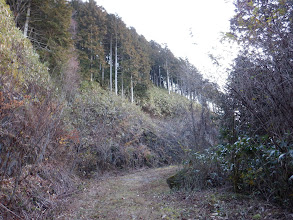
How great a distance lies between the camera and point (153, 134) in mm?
14094

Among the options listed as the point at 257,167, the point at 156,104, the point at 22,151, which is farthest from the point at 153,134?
the point at 257,167

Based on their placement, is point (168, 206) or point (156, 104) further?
point (156, 104)

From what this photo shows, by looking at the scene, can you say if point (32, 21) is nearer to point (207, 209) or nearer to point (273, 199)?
point (207, 209)

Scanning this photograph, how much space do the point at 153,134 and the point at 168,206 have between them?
9.80m

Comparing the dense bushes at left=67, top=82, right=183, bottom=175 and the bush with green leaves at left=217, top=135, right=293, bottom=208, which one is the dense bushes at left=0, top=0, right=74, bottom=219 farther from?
the bush with green leaves at left=217, top=135, right=293, bottom=208

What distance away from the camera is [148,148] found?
1283 cm

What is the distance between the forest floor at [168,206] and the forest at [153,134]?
178 mm

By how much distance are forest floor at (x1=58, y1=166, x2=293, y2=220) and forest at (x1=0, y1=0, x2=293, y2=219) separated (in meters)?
0.18

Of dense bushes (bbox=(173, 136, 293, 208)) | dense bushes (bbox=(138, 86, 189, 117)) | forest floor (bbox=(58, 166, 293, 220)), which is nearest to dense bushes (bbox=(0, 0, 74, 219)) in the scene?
forest floor (bbox=(58, 166, 293, 220))

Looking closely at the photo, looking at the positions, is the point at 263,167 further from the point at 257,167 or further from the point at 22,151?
the point at 22,151

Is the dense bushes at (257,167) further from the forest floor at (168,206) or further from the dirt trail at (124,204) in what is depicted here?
the dirt trail at (124,204)

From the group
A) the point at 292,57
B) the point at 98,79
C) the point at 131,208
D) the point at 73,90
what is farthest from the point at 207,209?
the point at 98,79

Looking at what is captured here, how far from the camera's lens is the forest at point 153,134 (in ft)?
9.82

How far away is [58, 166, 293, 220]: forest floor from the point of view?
3.13 meters
